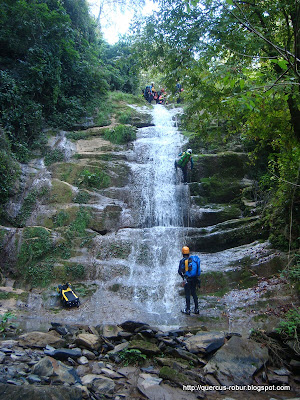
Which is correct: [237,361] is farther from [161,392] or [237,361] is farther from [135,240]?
[135,240]

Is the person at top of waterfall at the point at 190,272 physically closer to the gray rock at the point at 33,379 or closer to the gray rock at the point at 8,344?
the gray rock at the point at 8,344

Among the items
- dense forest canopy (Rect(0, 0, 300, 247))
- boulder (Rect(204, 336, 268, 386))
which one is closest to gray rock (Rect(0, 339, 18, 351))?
boulder (Rect(204, 336, 268, 386))

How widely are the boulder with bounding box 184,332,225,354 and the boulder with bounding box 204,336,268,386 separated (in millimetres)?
183

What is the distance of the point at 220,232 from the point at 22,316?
6.81 m

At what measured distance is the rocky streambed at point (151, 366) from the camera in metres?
3.32

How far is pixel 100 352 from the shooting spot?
4.63 meters

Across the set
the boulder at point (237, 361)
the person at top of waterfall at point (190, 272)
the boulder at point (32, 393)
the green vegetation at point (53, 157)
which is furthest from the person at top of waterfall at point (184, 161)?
the boulder at point (32, 393)

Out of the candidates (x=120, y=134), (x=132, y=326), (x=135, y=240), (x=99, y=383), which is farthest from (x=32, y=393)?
(x=120, y=134)

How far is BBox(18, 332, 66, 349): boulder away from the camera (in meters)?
4.52

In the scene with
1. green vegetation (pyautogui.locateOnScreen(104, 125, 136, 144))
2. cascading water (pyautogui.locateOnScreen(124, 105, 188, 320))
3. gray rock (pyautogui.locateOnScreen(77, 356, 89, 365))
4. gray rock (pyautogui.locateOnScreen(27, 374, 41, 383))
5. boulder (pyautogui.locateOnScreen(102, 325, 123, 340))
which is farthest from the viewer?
green vegetation (pyautogui.locateOnScreen(104, 125, 136, 144))

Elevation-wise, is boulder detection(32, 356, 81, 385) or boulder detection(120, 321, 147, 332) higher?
boulder detection(120, 321, 147, 332)

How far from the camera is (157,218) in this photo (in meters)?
11.9

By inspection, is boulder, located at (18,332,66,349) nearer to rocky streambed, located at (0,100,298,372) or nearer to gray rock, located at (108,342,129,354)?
gray rock, located at (108,342,129,354)

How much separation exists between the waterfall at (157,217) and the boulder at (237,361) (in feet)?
11.2
